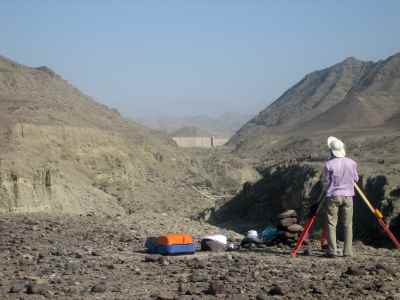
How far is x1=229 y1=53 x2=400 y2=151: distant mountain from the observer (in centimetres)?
7256

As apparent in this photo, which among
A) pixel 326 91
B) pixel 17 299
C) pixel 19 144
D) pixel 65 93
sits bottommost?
pixel 17 299

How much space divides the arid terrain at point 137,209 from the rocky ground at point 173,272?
0.08 feet

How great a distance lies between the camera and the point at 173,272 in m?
9.87

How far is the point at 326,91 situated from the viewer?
361 feet

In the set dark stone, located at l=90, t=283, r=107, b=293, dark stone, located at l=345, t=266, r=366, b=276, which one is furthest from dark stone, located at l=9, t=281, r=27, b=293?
dark stone, located at l=345, t=266, r=366, b=276

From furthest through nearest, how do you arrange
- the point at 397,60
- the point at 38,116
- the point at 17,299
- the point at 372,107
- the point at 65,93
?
the point at 397,60 → the point at 372,107 → the point at 65,93 → the point at 38,116 → the point at 17,299

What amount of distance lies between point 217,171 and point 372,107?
113ft

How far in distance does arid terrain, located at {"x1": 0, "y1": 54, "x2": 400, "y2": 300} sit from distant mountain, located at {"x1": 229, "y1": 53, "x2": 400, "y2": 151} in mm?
9961

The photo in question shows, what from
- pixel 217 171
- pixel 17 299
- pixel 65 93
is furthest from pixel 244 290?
pixel 65 93

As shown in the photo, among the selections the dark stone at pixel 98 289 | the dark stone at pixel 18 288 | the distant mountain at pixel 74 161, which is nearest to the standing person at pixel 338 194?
the dark stone at pixel 98 289

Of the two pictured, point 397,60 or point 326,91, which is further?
point 326,91

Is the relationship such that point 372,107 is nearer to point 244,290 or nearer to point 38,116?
point 38,116

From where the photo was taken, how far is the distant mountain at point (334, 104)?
72562mm

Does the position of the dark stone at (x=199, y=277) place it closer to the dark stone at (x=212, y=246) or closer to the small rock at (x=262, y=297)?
the small rock at (x=262, y=297)
